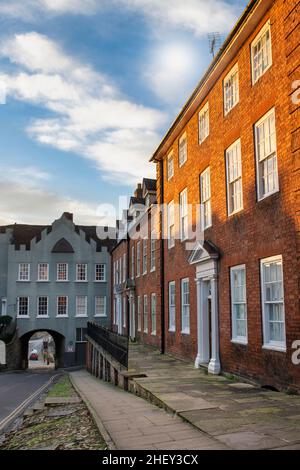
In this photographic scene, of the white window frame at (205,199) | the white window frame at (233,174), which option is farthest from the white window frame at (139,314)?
the white window frame at (233,174)

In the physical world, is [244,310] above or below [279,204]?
below

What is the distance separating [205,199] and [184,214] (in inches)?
92.4

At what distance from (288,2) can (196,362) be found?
1053 centimetres

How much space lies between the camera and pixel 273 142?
10.3m

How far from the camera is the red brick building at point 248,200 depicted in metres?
9.45

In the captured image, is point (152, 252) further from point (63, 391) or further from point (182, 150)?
point (63, 391)

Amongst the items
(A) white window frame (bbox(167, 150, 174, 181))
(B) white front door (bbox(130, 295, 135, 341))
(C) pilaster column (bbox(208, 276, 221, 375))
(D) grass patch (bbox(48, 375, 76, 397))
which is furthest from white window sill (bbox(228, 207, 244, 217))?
(B) white front door (bbox(130, 295, 135, 341))

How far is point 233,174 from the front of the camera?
41.0 ft

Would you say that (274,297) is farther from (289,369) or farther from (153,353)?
(153,353)

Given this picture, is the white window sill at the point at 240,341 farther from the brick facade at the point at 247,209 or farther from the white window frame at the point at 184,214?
the white window frame at the point at 184,214

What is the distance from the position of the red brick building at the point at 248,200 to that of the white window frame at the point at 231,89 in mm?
31

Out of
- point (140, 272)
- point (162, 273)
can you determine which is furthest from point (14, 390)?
point (162, 273)

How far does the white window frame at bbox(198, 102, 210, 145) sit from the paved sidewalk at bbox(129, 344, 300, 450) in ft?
24.7
